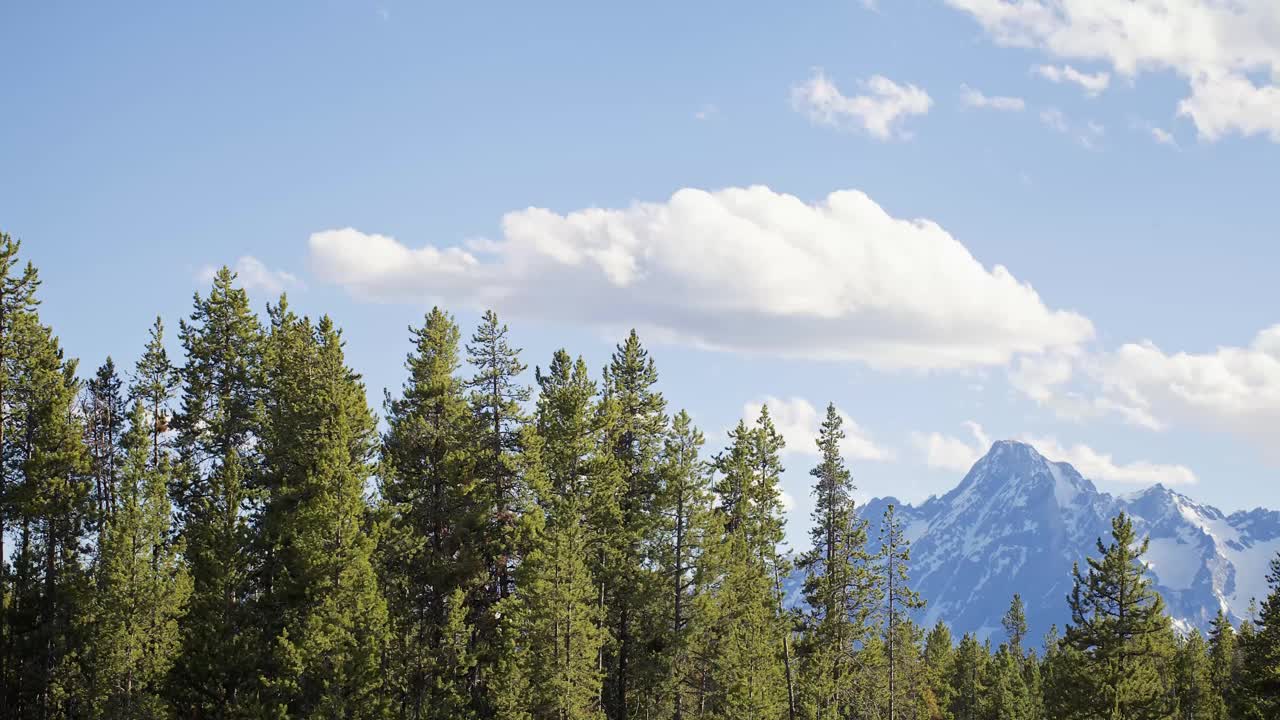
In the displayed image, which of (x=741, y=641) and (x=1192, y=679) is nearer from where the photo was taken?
(x=741, y=641)

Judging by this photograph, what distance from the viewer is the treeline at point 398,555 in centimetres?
3956

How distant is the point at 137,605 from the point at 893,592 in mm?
40857

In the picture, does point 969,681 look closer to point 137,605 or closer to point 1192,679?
point 1192,679

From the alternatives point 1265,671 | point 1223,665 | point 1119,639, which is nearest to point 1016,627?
point 1223,665

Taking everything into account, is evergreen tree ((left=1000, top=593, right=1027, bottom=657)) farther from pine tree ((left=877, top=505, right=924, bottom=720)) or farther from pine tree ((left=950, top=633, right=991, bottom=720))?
pine tree ((left=877, top=505, right=924, bottom=720))

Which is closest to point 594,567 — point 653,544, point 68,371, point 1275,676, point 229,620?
point 653,544

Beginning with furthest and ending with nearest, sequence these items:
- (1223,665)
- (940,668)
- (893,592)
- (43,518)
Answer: (940,668) → (1223,665) → (893,592) → (43,518)

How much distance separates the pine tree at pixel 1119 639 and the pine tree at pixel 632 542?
21.9 meters

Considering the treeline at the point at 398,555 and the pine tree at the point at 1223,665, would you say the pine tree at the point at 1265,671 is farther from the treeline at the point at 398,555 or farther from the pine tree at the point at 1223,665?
the pine tree at the point at 1223,665

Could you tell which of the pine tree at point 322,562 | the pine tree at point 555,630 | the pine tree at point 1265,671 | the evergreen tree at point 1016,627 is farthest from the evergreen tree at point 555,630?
the evergreen tree at point 1016,627

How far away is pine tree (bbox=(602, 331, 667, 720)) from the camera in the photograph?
49.0 meters

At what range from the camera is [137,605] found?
4050 centimetres

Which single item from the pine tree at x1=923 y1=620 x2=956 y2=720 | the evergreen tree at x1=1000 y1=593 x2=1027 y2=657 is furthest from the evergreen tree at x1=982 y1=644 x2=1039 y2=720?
the evergreen tree at x1=1000 y1=593 x2=1027 y2=657

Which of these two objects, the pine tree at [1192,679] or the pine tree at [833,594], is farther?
the pine tree at [1192,679]
